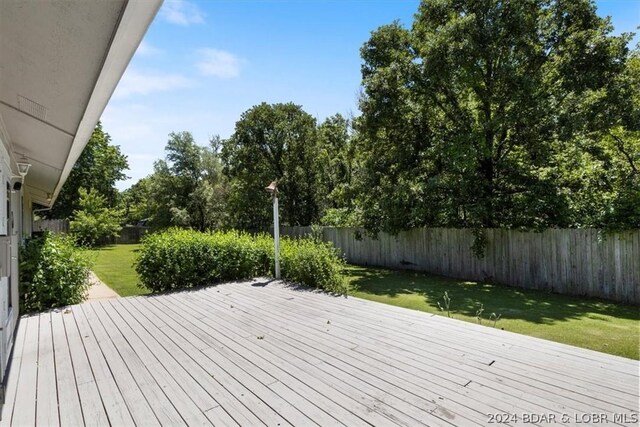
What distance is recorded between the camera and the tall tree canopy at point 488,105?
27.5 ft

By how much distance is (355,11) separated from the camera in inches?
346

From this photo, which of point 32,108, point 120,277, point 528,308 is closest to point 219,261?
point 120,277

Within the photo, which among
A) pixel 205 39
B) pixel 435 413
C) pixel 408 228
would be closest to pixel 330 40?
pixel 205 39

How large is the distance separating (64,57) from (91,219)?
21.1 meters

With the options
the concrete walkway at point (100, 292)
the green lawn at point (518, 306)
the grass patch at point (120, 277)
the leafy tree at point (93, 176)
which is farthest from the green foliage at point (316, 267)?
the leafy tree at point (93, 176)

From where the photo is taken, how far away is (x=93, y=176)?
860 inches

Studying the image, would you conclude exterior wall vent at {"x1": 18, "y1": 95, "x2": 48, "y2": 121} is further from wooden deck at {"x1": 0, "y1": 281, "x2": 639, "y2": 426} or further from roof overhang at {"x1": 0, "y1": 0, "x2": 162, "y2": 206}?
wooden deck at {"x1": 0, "y1": 281, "x2": 639, "y2": 426}

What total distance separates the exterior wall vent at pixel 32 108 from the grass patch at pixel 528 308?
5.54 m

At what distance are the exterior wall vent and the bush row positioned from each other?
393cm

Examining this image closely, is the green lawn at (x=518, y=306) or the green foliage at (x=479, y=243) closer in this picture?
the green lawn at (x=518, y=306)

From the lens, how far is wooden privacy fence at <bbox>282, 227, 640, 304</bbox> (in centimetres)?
673

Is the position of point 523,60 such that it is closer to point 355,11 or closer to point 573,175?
point 573,175

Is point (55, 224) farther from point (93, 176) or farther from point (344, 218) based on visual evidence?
point (344, 218)

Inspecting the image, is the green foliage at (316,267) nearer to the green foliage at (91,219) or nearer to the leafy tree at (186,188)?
the leafy tree at (186,188)
